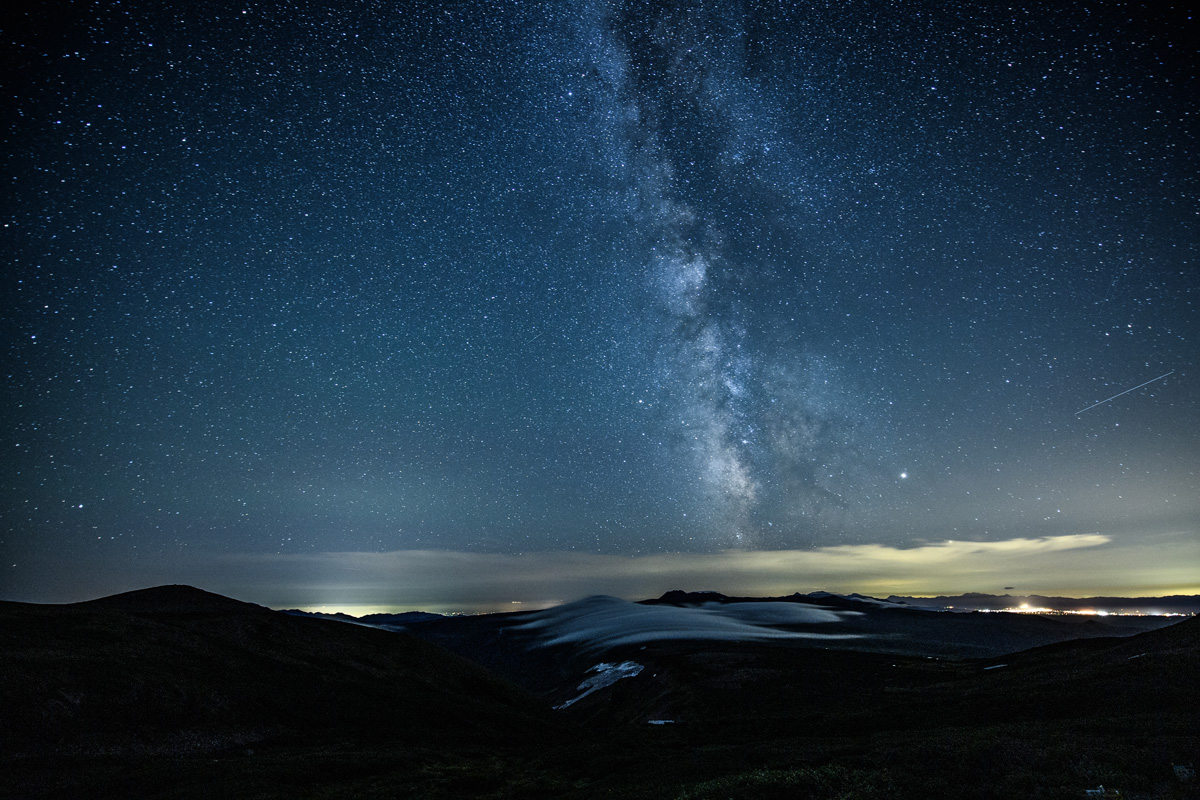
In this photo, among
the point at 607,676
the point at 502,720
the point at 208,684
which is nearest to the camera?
the point at 208,684

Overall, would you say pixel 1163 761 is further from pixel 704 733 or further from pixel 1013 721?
pixel 704 733

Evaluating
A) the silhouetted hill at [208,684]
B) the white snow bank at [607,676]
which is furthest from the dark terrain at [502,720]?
the white snow bank at [607,676]

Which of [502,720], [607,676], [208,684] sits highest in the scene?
[208,684]

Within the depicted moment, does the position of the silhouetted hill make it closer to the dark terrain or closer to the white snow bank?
the dark terrain

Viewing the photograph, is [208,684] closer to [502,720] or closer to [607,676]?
[502,720]

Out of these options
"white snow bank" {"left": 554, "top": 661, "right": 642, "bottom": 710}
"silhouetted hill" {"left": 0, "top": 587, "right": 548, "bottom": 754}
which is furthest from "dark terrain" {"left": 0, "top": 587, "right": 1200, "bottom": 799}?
"white snow bank" {"left": 554, "top": 661, "right": 642, "bottom": 710}

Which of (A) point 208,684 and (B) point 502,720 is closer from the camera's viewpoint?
(A) point 208,684

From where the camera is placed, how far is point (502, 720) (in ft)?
206

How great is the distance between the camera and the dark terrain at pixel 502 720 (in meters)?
26.9

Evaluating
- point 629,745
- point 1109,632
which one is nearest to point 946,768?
point 629,745

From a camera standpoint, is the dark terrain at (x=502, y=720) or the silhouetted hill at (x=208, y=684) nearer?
the dark terrain at (x=502, y=720)

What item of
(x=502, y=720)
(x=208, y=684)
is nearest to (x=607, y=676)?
(x=502, y=720)

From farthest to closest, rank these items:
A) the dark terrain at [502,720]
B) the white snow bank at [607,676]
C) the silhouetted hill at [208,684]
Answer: the white snow bank at [607,676] < the silhouetted hill at [208,684] < the dark terrain at [502,720]

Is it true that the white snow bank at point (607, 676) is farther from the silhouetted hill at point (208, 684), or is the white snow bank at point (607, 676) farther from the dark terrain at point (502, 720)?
the silhouetted hill at point (208, 684)
